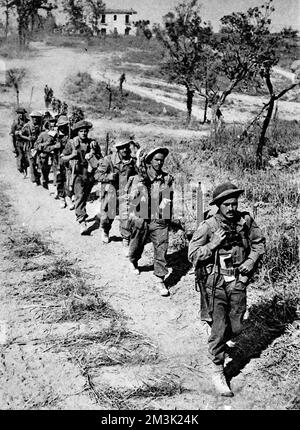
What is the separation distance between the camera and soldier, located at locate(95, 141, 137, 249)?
698cm

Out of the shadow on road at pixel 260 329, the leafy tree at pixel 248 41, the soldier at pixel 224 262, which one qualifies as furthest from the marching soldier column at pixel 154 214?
the leafy tree at pixel 248 41

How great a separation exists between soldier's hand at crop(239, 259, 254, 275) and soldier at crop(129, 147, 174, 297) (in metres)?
2.03

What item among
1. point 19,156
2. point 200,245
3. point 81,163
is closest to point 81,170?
point 81,163

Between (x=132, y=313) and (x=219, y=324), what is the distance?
1681 millimetres

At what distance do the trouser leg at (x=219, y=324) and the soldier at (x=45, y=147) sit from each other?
6.62 metres

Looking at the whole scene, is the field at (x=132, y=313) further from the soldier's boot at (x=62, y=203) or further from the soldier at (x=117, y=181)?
the soldier at (x=117, y=181)

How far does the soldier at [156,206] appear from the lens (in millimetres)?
5793

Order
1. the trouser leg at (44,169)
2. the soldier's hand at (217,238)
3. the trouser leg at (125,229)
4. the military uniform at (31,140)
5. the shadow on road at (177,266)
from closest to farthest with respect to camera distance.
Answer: the soldier's hand at (217,238)
the shadow on road at (177,266)
the trouser leg at (125,229)
the trouser leg at (44,169)
the military uniform at (31,140)

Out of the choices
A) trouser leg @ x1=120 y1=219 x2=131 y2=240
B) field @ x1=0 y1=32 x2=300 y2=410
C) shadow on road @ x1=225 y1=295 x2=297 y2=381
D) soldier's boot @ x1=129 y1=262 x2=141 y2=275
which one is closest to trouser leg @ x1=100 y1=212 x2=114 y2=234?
field @ x1=0 y1=32 x2=300 y2=410

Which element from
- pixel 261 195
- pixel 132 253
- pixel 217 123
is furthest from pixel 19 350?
pixel 217 123

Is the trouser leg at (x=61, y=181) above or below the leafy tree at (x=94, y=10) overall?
below

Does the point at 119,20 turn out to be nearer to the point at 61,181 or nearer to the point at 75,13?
the point at 75,13

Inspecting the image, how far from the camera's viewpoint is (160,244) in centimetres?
586

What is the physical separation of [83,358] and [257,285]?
2.36 meters
